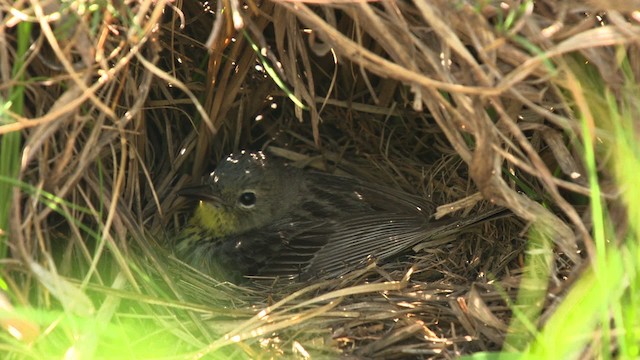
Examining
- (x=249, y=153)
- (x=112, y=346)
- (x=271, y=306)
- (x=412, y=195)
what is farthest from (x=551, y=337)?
(x=249, y=153)

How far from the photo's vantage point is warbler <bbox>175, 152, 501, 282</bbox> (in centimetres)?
481

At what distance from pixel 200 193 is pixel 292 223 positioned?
2.25 ft

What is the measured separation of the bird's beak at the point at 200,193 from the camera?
4.89 meters

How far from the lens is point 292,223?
17.7ft

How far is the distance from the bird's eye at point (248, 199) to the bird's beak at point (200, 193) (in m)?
0.25

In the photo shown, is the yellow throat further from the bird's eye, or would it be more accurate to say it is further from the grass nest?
the grass nest

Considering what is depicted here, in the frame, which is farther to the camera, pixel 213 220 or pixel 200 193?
pixel 213 220

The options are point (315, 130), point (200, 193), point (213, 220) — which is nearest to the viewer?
point (315, 130)

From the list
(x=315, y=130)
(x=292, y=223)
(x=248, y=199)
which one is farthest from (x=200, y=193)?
(x=315, y=130)

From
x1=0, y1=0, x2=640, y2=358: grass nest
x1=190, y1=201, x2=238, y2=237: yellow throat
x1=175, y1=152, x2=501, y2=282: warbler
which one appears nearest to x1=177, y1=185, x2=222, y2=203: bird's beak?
x1=175, y1=152, x2=501, y2=282: warbler

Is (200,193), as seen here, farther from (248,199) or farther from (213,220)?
(248,199)

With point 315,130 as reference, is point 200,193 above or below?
below

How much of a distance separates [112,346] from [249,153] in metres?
2.17

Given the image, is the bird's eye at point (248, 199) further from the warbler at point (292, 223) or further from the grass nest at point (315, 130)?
the grass nest at point (315, 130)
